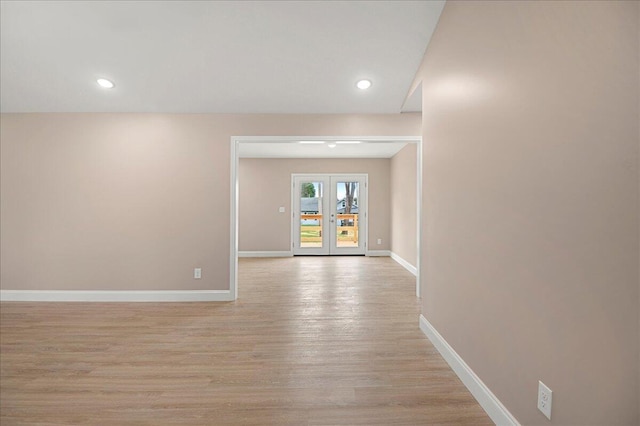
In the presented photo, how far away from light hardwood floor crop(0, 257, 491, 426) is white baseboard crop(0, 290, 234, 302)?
5.7 inches

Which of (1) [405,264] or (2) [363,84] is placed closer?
(2) [363,84]

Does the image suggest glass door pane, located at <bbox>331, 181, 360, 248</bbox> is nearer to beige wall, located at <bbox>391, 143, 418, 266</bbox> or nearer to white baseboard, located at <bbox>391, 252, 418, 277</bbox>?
beige wall, located at <bbox>391, 143, 418, 266</bbox>

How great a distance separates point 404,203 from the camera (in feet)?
21.5

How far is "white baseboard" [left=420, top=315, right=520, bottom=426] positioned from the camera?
1.62 m

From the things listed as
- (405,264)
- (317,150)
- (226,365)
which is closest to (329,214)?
(317,150)

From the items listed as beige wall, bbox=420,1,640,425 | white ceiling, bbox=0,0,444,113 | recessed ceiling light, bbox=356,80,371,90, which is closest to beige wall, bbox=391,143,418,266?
recessed ceiling light, bbox=356,80,371,90

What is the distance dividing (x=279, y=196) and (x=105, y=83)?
4.81 meters

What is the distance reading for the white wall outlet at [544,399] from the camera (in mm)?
1305

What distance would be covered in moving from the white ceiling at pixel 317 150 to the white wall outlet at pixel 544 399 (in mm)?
5279

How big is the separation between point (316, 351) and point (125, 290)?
2792 millimetres

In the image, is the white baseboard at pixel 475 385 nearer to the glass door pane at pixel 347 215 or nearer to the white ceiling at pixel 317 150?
the white ceiling at pixel 317 150

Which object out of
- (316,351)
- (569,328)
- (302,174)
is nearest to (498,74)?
(569,328)

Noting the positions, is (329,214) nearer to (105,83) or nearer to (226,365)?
(105,83)

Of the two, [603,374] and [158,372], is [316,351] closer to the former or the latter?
[158,372]
